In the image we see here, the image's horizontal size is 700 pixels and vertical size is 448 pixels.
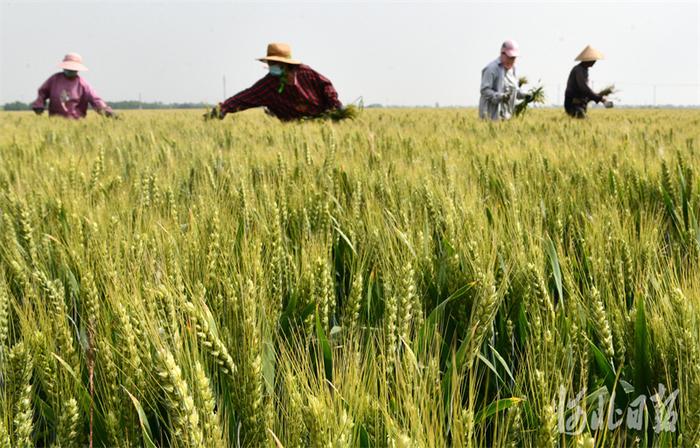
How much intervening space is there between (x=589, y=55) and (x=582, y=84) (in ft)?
1.49

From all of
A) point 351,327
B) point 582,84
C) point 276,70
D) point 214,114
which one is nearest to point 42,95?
point 214,114

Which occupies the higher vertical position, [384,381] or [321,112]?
[321,112]

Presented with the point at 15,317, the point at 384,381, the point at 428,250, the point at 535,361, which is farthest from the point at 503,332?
the point at 15,317

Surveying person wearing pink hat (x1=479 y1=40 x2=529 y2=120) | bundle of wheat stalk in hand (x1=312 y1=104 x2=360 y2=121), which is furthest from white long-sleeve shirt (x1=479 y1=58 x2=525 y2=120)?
bundle of wheat stalk in hand (x1=312 y1=104 x2=360 y2=121)

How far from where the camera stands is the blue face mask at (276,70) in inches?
261

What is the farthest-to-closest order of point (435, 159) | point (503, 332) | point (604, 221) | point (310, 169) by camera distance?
point (435, 159) < point (310, 169) < point (604, 221) < point (503, 332)

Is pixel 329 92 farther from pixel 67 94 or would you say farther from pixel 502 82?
pixel 67 94

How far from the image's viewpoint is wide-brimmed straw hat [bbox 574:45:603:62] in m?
8.56

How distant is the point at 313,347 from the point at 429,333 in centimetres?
19

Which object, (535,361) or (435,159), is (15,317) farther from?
(435,159)

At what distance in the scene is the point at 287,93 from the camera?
6789mm

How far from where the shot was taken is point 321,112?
681 cm

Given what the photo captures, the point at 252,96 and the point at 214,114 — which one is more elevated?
the point at 252,96

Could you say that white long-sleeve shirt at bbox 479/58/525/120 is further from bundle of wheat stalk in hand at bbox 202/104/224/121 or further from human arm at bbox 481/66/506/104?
bundle of wheat stalk in hand at bbox 202/104/224/121
